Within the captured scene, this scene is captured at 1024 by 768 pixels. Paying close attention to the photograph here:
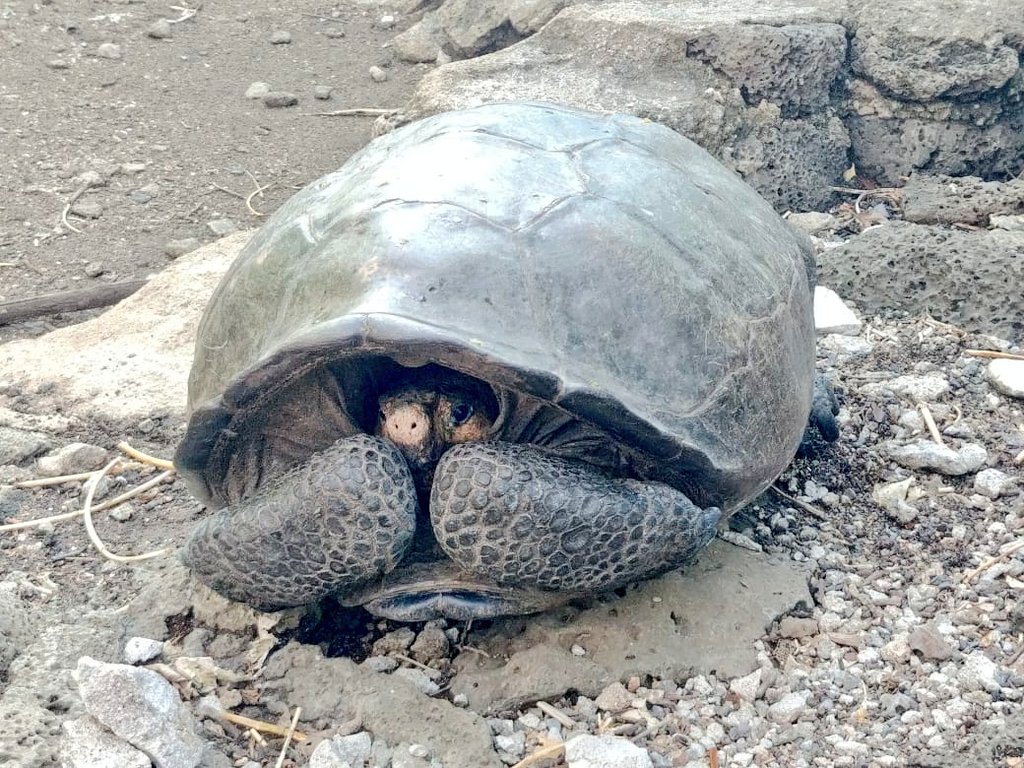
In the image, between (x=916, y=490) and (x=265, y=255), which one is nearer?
(x=265, y=255)

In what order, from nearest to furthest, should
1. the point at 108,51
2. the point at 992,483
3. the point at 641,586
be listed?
the point at 641,586
the point at 992,483
the point at 108,51

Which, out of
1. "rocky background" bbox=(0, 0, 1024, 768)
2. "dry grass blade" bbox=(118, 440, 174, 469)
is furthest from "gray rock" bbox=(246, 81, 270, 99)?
"dry grass blade" bbox=(118, 440, 174, 469)

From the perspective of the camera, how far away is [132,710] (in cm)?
212

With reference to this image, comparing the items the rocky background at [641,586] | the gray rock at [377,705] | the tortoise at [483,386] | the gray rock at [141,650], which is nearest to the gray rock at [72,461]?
the rocky background at [641,586]

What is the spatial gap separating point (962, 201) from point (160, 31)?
4637 millimetres

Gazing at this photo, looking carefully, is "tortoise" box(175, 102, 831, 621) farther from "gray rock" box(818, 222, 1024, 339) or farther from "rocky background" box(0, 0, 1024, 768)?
"gray rock" box(818, 222, 1024, 339)

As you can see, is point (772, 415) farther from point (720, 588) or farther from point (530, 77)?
point (530, 77)

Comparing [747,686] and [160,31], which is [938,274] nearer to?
[747,686]

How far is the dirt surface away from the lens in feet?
17.3

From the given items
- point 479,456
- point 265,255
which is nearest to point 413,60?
point 265,255

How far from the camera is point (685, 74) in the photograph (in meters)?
5.11

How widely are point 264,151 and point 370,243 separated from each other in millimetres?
3923

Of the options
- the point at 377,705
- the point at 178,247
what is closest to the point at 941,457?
the point at 377,705

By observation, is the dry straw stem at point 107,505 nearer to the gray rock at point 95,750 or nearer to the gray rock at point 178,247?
the gray rock at point 95,750
